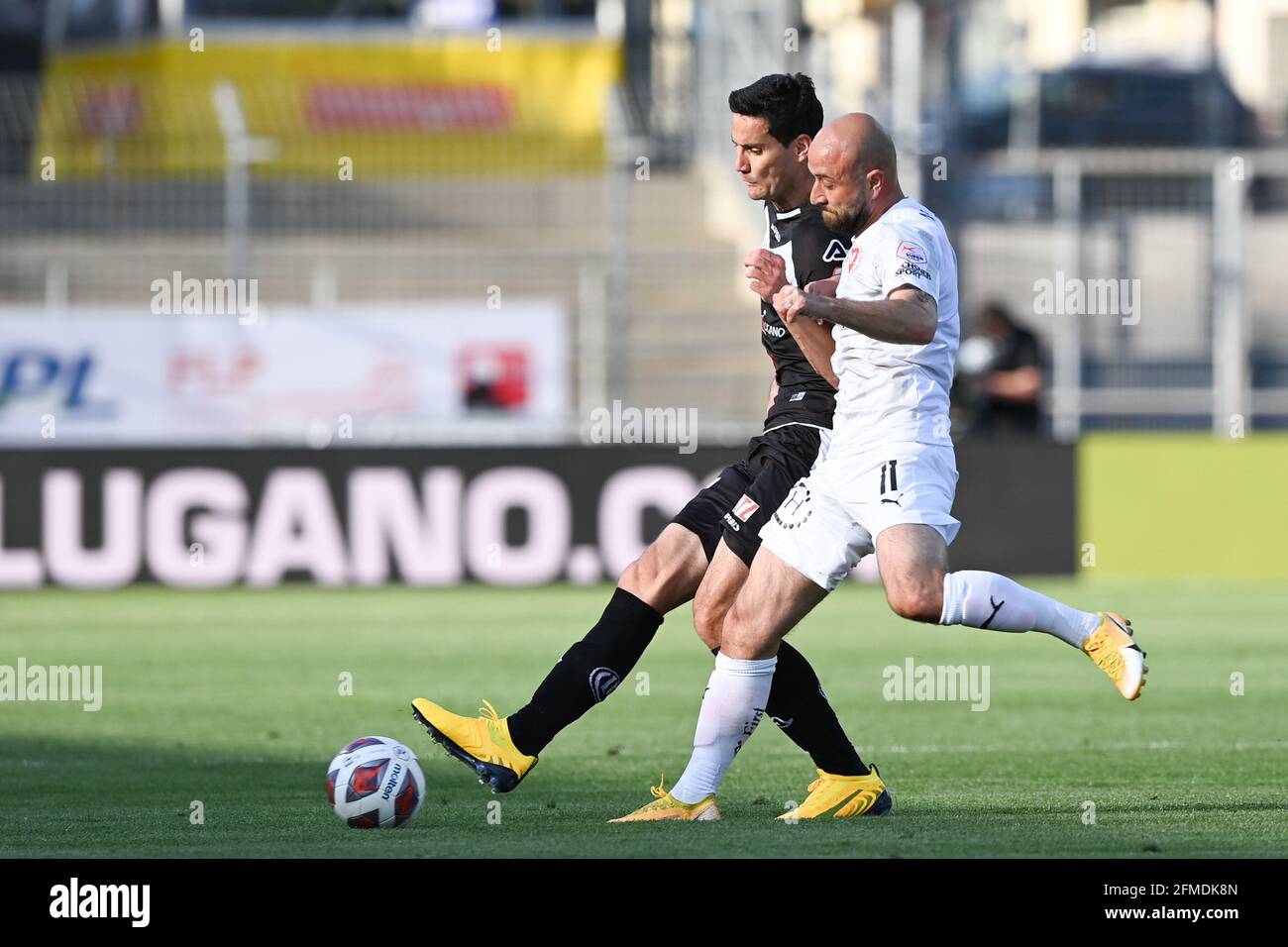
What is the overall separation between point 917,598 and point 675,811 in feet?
3.83

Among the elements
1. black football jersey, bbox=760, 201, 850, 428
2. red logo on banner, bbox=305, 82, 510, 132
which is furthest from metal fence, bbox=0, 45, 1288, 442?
black football jersey, bbox=760, 201, 850, 428

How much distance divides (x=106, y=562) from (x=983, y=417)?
Result: 310 inches

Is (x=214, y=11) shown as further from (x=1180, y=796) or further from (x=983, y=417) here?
(x=1180, y=796)

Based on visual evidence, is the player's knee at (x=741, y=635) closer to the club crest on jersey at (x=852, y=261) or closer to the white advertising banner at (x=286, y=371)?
the club crest on jersey at (x=852, y=261)

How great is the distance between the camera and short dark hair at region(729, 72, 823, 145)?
25.1ft

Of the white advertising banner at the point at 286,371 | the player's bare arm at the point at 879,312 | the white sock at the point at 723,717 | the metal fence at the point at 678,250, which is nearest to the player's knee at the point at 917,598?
the white sock at the point at 723,717

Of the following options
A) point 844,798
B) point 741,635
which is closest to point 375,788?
point 741,635

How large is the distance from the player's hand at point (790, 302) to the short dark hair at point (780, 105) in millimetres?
988

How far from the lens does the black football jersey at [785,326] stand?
7.63 m

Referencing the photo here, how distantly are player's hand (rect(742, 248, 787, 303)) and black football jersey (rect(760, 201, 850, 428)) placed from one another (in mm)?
502

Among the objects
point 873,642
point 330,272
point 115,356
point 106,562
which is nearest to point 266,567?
point 106,562

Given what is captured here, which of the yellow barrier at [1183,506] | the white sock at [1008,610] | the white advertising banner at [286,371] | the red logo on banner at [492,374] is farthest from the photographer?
the red logo on banner at [492,374]

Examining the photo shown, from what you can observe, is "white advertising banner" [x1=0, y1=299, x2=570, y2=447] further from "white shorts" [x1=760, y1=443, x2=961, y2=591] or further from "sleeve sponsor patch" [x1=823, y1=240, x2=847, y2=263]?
"white shorts" [x1=760, y1=443, x2=961, y2=591]
